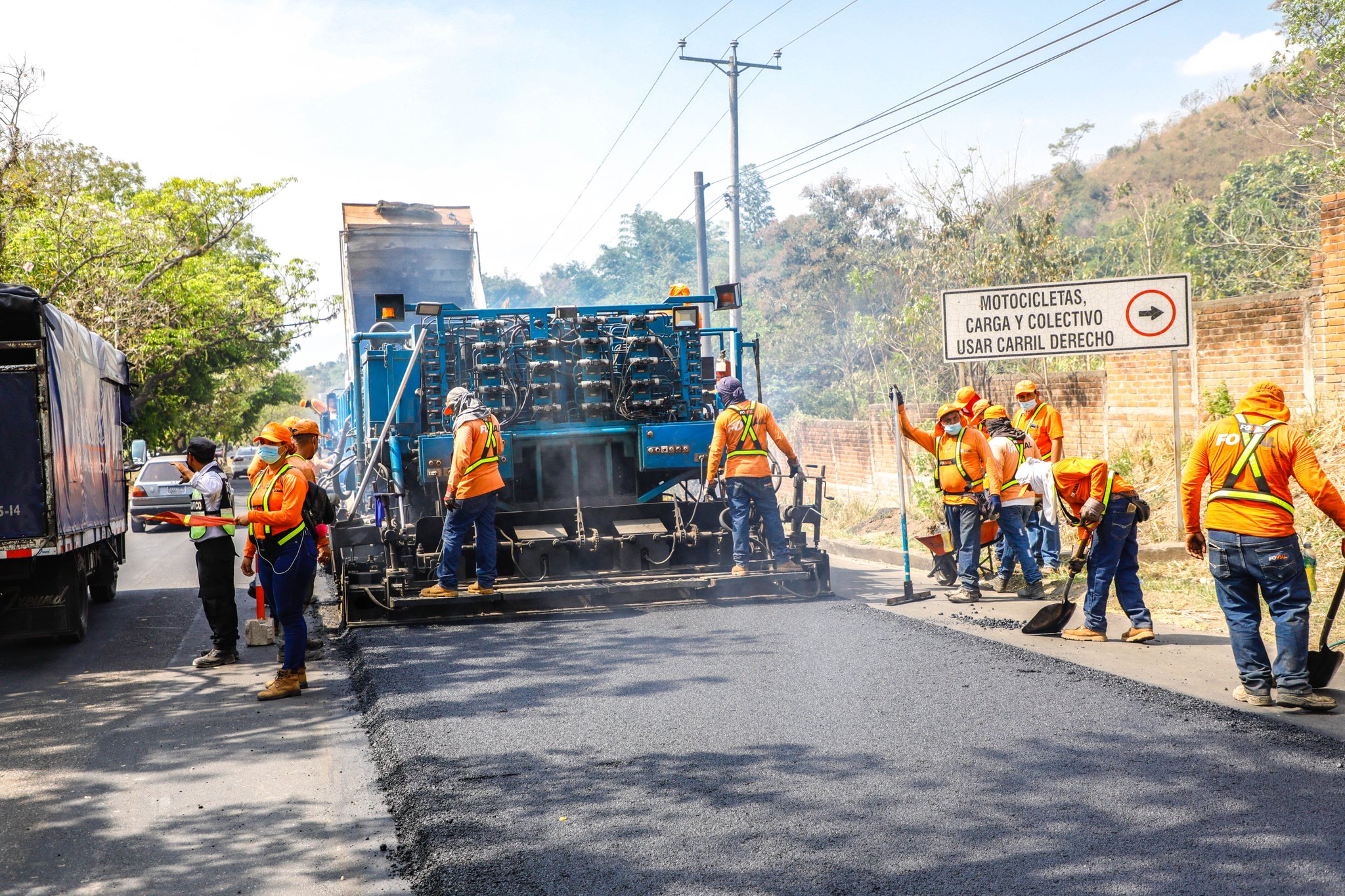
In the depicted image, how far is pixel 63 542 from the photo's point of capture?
827cm

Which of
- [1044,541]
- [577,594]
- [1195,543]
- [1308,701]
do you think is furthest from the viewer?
[1044,541]

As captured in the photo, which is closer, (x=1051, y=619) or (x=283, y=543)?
(x=283, y=543)

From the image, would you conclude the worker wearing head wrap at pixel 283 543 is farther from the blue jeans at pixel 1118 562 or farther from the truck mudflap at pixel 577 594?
the blue jeans at pixel 1118 562

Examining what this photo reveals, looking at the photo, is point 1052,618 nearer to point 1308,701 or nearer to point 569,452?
point 1308,701

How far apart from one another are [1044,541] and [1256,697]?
4794 mm

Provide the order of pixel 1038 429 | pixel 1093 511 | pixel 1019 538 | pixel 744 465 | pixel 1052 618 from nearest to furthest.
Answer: pixel 1093 511 → pixel 1052 618 → pixel 1019 538 → pixel 744 465 → pixel 1038 429

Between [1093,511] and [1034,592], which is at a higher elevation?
[1093,511]

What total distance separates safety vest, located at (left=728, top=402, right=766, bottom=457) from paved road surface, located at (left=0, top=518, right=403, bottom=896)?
3929mm

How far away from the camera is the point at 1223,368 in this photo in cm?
1173

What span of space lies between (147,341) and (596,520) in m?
17.1

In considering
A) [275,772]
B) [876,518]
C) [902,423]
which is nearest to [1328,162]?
[876,518]

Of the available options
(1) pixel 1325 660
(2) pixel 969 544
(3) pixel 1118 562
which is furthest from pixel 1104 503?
(2) pixel 969 544

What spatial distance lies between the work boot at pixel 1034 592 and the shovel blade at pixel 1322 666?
355 cm

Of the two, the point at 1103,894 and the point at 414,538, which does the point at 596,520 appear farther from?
the point at 1103,894
